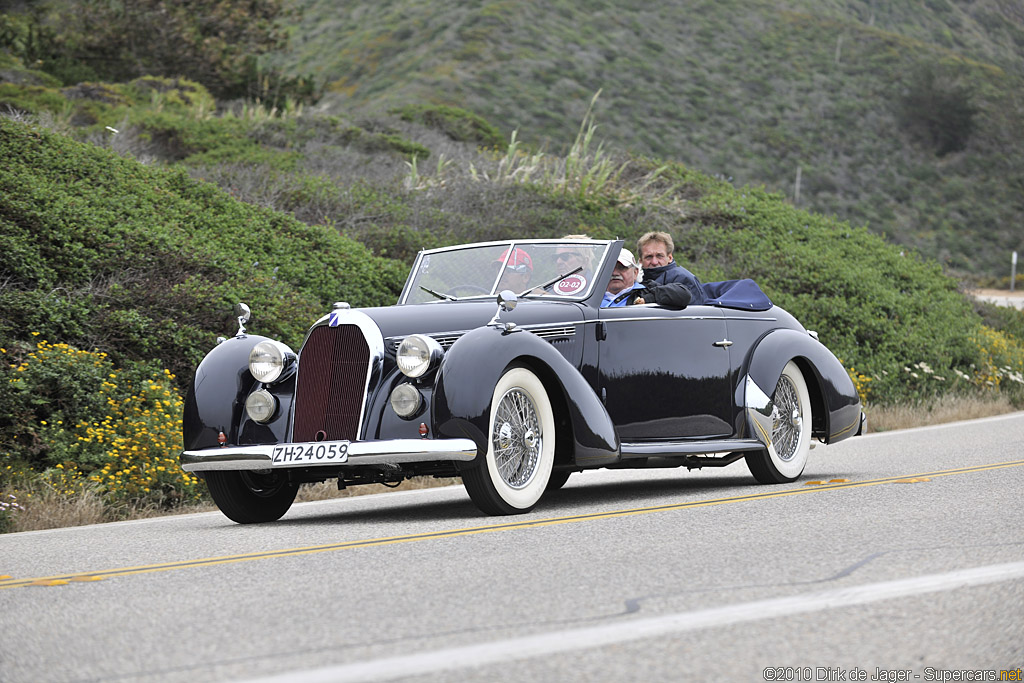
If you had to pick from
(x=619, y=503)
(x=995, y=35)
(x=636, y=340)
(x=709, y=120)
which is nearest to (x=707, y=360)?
(x=636, y=340)

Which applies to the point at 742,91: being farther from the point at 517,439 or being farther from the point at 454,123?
the point at 517,439

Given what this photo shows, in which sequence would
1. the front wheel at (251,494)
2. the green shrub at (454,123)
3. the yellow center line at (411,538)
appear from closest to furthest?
the yellow center line at (411,538) < the front wheel at (251,494) < the green shrub at (454,123)

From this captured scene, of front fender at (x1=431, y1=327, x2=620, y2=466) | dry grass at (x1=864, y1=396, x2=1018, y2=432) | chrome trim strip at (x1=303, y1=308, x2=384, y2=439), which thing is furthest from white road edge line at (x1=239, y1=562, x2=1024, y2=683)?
dry grass at (x1=864, y1=396, x2=1018, y2=432)

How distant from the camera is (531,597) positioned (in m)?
4.97

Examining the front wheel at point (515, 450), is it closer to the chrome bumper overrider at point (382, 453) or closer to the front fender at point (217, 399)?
the chrome bumper overrider at point (382, 453)

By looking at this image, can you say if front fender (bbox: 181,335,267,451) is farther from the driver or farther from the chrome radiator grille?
the driver

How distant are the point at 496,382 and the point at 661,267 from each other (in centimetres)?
280

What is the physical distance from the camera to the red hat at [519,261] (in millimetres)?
9242

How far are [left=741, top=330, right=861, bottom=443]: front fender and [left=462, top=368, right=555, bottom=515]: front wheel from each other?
2.28m

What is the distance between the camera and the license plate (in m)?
7.36

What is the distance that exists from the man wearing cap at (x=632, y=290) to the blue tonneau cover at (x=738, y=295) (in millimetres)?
523

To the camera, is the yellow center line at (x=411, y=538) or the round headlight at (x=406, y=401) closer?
the yellow center line at (x=411, y=538)

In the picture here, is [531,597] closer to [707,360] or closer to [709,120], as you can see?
[707,360]


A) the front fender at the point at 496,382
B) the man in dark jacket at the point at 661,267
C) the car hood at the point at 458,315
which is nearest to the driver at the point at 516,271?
the car hood at the point at 458,315
